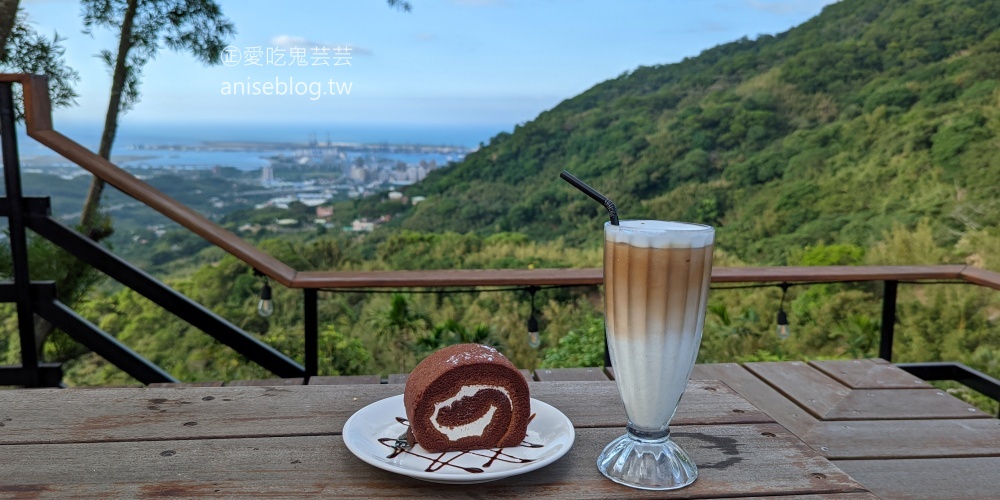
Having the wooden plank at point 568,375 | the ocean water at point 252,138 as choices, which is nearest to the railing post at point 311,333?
the wooden plank at point 568,375

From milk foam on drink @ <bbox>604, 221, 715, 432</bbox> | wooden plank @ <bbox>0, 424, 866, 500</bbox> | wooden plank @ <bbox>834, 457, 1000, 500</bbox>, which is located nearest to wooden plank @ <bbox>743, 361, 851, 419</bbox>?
wooden plank @ <bbox>834, 457, 1000, 500</bbox>

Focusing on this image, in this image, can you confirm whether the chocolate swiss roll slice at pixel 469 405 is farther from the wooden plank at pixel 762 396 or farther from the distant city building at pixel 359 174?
the distant city building at pixel 359 174

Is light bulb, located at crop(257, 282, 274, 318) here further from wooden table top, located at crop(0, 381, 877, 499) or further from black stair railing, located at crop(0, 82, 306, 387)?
wooden table top, located at crop(0, 381, 877, 499)

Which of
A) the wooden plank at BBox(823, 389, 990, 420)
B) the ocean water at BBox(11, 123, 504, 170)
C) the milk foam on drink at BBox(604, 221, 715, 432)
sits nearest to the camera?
the milk foam on drink at BBox(604, 221, 715, 432)

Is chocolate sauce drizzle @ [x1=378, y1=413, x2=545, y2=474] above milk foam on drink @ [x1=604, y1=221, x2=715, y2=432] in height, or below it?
below

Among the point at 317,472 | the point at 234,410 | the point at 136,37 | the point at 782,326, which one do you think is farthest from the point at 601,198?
the point at 136,37

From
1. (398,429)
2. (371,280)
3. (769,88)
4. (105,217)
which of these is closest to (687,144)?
(769,88)

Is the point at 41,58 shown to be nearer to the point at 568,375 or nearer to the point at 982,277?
the point at 568,375

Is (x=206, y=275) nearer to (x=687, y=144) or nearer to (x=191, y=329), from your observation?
(x=191, y=329)
